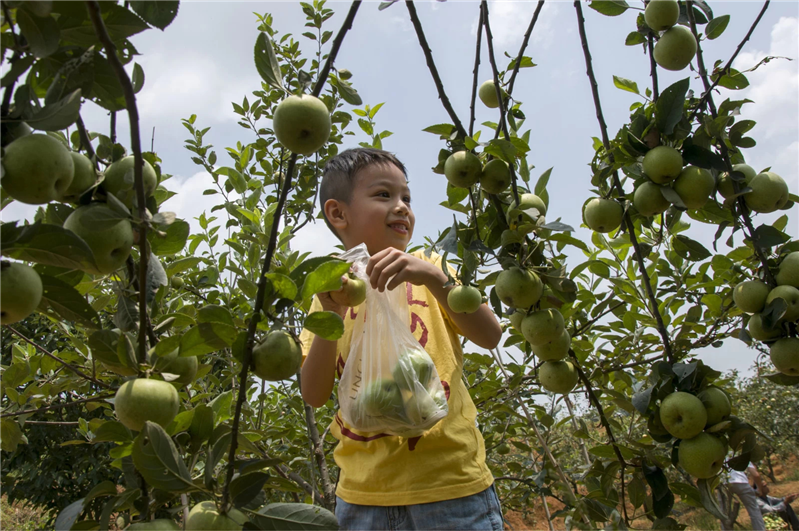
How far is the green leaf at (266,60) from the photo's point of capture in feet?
2.92

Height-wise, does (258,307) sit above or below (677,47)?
below

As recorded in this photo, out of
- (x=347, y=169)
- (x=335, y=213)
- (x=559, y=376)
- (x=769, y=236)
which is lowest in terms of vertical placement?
(x=559, y=376)

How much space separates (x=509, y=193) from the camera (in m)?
1.44

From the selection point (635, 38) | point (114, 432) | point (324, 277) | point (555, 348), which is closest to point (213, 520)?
point (114, 432)

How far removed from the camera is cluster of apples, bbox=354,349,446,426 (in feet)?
5.54

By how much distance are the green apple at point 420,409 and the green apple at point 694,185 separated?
970 millimetres

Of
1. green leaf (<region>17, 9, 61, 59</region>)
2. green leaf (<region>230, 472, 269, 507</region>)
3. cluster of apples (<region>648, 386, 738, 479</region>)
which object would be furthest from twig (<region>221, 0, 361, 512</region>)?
cluster of apples (<region>648, 386, 738, 479</region>)

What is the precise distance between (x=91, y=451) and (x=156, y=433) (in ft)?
32.6

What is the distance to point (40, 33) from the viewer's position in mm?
707

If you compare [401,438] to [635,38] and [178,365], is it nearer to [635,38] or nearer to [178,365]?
[178,365]

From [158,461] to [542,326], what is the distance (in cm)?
94

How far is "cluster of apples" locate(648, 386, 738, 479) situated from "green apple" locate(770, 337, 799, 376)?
16cm

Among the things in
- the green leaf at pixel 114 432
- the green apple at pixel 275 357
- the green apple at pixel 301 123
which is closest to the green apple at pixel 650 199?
the green apple at pixel 301 123

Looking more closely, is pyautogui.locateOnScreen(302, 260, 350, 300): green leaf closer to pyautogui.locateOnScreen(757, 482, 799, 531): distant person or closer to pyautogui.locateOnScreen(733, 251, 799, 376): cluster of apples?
pyautogui.locateOnScreen(733, 251, 799, 376): cluster of apples
